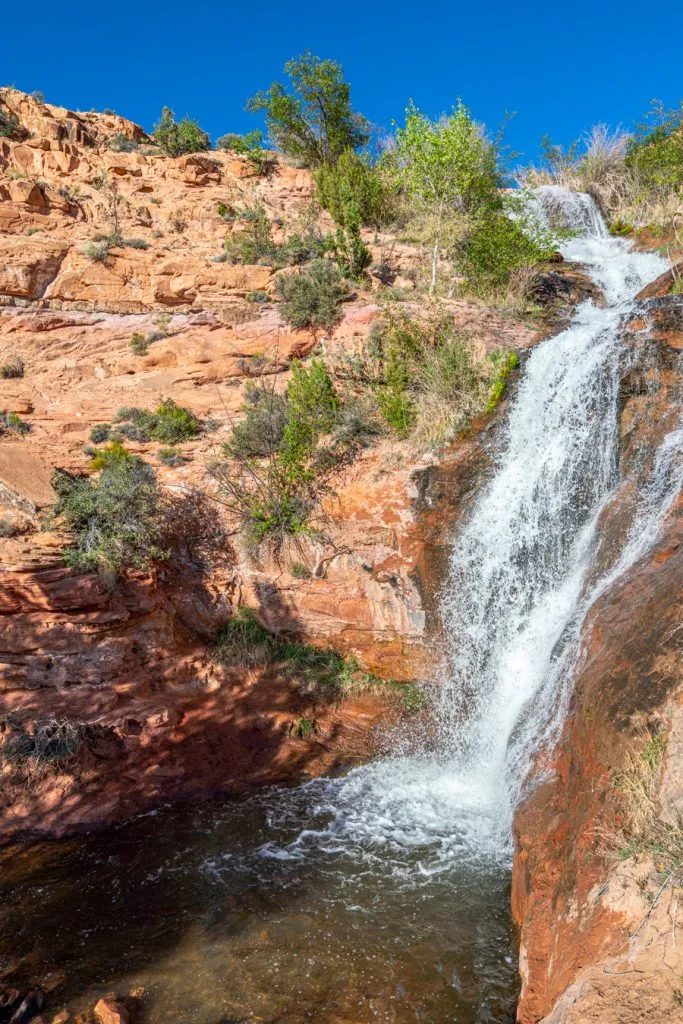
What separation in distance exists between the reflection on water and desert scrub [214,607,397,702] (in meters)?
2.13

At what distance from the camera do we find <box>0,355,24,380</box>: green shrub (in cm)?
1259

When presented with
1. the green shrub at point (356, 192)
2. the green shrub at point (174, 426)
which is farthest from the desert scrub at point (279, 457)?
the green shrub at point (356, 192)

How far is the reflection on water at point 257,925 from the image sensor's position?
497 centimetres

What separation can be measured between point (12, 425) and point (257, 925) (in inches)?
370

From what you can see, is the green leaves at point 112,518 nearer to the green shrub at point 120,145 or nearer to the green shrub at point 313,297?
the green shrub at point 313,297

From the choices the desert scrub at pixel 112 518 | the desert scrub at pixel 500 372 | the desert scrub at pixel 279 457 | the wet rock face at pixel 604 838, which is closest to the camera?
the wet rock face at pixel 604 838

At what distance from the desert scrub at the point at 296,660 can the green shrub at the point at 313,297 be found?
7368mm

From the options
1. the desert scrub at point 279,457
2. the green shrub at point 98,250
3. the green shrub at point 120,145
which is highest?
the green shrub at point 120,145

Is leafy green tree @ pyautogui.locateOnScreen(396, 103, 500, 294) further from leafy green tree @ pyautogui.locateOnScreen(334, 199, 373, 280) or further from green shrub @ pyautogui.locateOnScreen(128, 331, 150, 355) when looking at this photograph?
green shrub @ pyautogui.locateOnScreen(128, 331, 150, 355)

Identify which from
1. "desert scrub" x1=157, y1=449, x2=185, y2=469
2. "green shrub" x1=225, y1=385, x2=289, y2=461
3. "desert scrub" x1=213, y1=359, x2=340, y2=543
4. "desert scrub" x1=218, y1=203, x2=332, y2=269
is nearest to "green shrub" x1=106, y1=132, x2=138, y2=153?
"desert scrub" x1=218, y1=203, x2=332, y2=269

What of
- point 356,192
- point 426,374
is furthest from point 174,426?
point 356,192

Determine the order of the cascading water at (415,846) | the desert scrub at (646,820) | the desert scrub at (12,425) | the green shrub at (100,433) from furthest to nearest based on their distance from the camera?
the green shrub at (100,433), the desert scrub at (12,425), the cascading water at (415,846), the desert scrub at (646,820)

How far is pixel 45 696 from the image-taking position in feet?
27.0

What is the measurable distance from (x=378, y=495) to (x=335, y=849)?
5.46 metres
